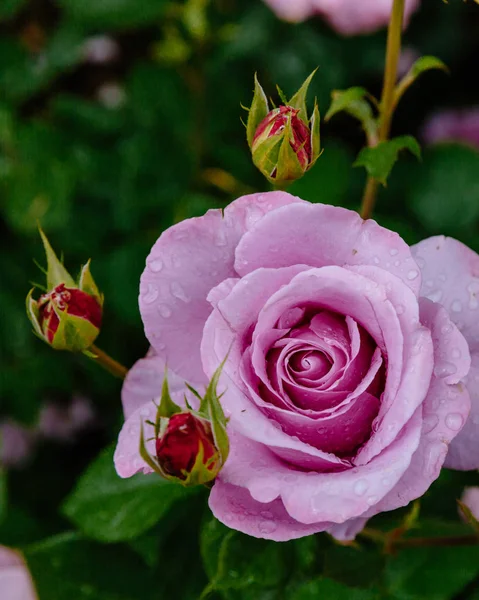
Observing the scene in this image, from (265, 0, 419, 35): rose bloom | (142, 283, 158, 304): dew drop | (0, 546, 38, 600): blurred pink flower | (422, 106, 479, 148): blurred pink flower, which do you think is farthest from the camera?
(422, 106, 479, 148): blurred pink flower

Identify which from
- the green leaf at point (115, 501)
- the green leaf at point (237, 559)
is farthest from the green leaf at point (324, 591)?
the green leaf at point (115, 501)

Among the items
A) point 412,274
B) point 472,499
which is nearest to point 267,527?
point 412,274

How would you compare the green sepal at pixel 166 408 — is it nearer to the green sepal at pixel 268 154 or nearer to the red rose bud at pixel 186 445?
the red rose bud at pixel 186 445

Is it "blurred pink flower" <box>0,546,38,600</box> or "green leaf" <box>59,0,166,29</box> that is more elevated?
"green leaf" <box>59,0,166,29</box>

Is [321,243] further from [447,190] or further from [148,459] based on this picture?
[447,190]

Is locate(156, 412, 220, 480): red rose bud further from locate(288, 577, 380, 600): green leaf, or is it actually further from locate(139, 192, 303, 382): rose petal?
locate(288, 577, 380, 600): green leaf

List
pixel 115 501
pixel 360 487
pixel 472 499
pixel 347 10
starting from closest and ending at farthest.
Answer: pixel 360 487
pixel 115 501
pixel 472 499
pixel 347 10

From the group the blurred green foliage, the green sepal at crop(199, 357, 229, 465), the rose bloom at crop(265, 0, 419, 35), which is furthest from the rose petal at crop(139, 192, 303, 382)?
the rose bloom at crop(265, 0, 419, 35)
